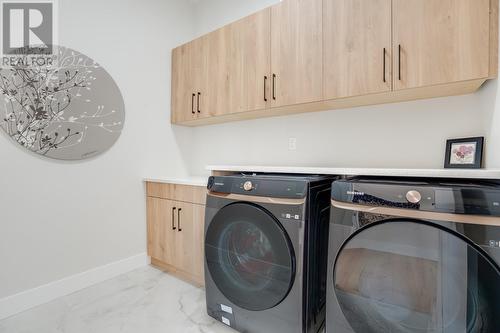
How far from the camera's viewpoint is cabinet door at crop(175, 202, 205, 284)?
1940mm

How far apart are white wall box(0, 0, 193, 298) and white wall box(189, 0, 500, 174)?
1.76 ft

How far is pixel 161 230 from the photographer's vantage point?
2.27 meters

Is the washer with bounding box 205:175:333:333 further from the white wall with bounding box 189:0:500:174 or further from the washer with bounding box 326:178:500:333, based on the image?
the white wall with bounding box 189:0:500:174

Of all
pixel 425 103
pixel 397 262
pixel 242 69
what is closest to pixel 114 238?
pixel 242 69

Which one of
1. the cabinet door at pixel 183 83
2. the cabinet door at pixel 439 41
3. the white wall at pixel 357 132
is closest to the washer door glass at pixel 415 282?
the white wall at pixel 357 132

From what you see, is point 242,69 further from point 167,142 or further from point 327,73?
point 167,142

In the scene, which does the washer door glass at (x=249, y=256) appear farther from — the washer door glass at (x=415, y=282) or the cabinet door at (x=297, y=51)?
the cabinet door at (x=297, y=51)

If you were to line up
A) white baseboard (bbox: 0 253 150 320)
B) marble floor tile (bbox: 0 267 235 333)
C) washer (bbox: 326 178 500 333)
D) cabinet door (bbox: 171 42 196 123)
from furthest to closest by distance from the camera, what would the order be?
cabinet door (bbox: 171 42 196 123)
white baseboard (bbox: 0 253 150 320)
marble floor tile (bbox: 0 267 235 333)
washer (bbox: 326 178 500 333)

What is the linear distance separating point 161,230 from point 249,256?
121 centimetres

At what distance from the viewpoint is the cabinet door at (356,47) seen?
1452 millimetres

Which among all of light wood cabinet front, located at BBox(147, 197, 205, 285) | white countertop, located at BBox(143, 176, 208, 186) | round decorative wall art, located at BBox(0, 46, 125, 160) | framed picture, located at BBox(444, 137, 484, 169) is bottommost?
light wood cabinet front, located at BBox(147, 197, 205, 285)


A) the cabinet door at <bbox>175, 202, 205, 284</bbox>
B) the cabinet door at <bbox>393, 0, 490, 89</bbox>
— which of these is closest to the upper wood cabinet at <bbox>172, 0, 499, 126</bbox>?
the cabinet door at <bbox>393, 0, 490, 89</bbox>

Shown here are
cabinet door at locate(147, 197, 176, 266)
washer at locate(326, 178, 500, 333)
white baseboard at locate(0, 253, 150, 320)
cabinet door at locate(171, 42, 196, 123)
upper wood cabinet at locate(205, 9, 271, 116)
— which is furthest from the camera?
cabinet door at locate(171, 42, 196, 123)

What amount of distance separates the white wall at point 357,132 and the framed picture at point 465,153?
0.04m
